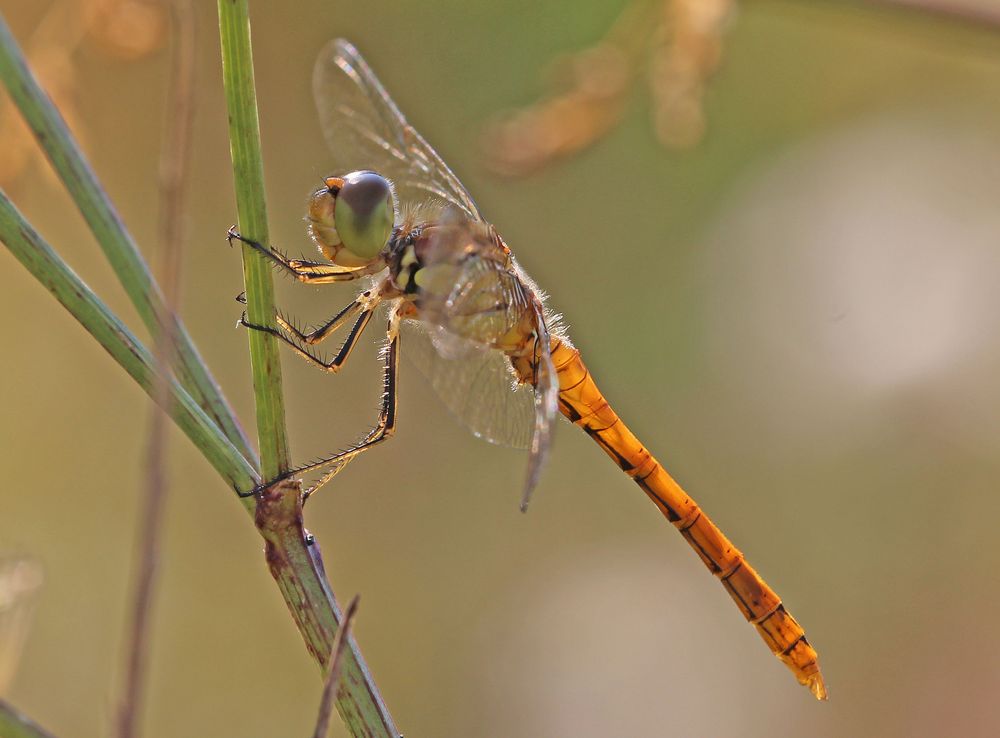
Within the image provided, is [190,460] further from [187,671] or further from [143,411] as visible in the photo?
[187,671]

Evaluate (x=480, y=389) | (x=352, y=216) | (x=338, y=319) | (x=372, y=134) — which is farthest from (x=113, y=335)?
(x=372, y=134)

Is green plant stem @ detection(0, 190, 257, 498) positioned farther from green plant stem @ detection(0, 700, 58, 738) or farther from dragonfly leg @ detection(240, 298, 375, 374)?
dragonfly leg @ detection(240, 298, 375, 374)

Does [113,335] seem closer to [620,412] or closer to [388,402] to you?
[388,402]

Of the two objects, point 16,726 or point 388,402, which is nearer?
point 16,726

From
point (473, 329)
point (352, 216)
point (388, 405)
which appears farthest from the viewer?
point (388, 405)

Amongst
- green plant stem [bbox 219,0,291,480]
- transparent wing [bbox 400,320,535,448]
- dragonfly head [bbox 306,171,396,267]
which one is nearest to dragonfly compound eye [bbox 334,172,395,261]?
dragonfly head [bbox 306,171,396,267]

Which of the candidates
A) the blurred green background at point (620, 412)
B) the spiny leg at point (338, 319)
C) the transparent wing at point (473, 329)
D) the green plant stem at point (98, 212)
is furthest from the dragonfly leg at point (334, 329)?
the blurred green background at point (620, 412)
